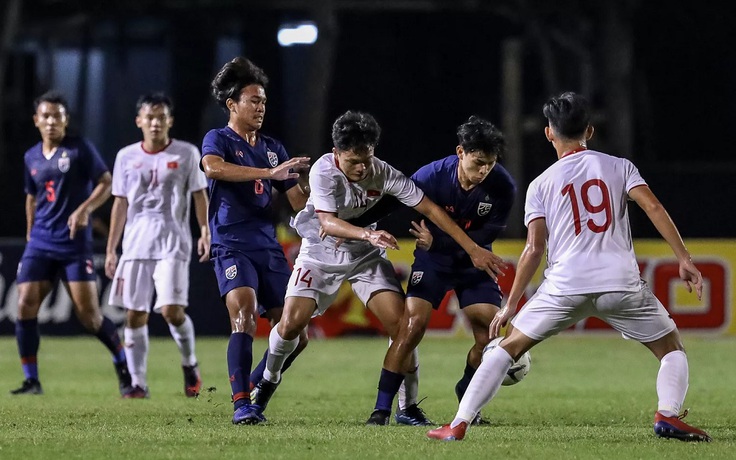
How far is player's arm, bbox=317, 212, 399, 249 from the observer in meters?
7.56

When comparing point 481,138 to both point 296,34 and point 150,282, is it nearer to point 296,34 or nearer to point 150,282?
point 150,282

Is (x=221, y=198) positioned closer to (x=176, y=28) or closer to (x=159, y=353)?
(x=159, y=353)

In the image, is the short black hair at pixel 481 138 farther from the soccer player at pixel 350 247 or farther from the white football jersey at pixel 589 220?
the white football jersey at pixel 589 220

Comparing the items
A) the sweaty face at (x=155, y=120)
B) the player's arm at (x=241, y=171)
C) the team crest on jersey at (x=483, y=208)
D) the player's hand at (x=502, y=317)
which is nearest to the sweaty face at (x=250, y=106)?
the player's arm at (x=241, y=171)

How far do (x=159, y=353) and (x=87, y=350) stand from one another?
106 centimetres

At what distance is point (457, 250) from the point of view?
28.2 feet

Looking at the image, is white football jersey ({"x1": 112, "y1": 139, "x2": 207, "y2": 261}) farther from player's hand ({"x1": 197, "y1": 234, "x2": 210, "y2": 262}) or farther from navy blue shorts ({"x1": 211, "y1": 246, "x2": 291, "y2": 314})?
navy blue shorts ({"x1": 211, "y1": 246, "x2": 291, "y2": 314})

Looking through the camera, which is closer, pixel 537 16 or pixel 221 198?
pixel 221 198

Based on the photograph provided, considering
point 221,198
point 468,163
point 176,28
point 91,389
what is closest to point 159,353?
point 91,389

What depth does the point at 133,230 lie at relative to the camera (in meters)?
10.8

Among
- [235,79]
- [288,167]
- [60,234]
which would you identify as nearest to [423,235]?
[288,167]

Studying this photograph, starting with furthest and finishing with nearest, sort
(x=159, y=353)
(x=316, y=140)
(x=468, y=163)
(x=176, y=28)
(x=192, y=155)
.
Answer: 1. (x=176, y=28)
2. (x=316, y=140)
3. (x=159, y=353)
4. (x=192, y=155)
5. (x=468, y=163)

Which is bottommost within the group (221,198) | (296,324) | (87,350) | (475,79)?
(87,350)

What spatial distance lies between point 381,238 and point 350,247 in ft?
3.08
